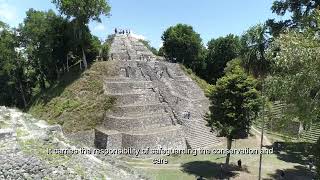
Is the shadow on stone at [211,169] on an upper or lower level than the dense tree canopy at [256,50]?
lower

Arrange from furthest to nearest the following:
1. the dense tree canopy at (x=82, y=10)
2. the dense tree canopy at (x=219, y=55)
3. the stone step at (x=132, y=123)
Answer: the dense tree canopy at (x=219, y=55)
the dense tree canopy at (x=82, y=10)
the stone step at (x=132, y=123)

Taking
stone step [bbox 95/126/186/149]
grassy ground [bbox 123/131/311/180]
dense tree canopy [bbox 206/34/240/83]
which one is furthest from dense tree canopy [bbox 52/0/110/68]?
dense tree canopy [bbox 206/34/240/83]

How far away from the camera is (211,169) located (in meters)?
30.5

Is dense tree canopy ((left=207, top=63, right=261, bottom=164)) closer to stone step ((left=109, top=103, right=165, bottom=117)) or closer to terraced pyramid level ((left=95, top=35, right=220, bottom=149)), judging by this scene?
terraced pyramid level ((left=95, top=35, right=220, bottom=149))

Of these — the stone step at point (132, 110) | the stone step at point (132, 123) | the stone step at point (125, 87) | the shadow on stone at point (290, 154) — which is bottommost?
the shadow on stone at point (290, 154)

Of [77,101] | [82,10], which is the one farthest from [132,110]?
[82,10]

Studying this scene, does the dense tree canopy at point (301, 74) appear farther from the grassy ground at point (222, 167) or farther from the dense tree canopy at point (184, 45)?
the dense tree canopy at point (184, 45)

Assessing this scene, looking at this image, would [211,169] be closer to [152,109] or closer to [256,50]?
[152,109]

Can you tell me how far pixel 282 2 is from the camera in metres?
25.3

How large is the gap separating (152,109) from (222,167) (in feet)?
33.1

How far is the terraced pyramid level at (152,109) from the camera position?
34031 mm

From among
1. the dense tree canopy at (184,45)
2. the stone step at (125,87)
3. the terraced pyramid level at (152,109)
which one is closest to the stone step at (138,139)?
the terraced pyramid level at (152,109)

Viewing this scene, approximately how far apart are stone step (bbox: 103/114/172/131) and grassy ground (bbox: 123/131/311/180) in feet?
12.2

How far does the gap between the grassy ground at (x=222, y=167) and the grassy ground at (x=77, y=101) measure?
718 centimetres
